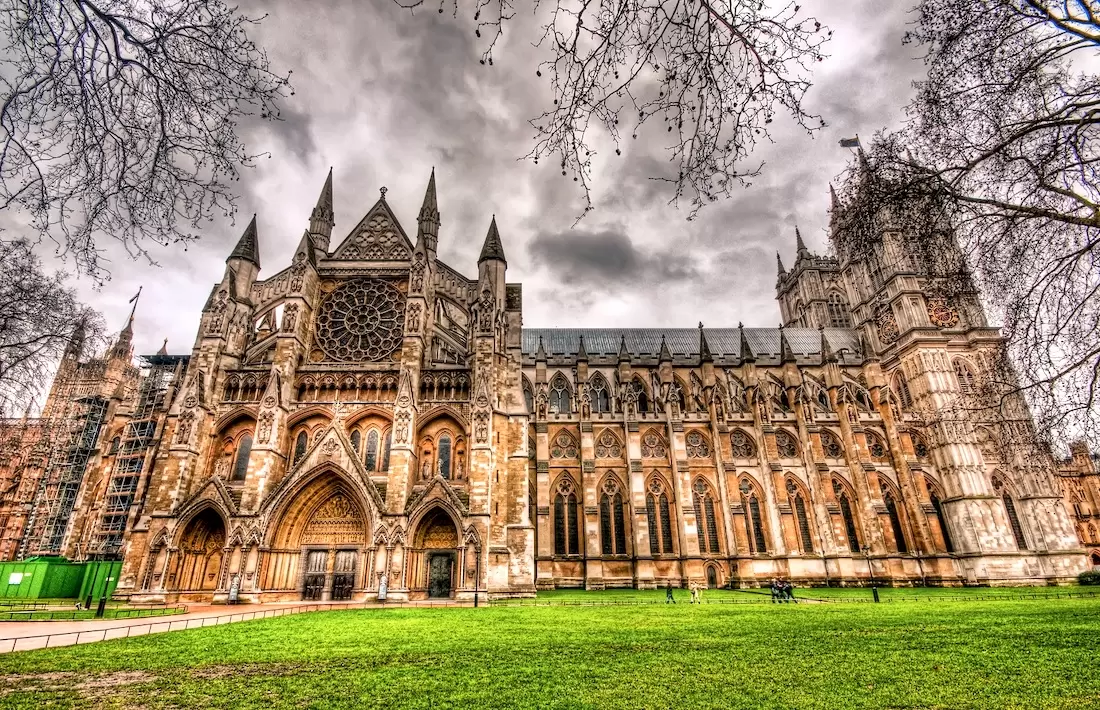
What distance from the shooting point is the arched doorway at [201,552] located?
2227cm

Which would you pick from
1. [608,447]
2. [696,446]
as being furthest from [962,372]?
[608,447]

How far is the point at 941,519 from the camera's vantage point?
34438 millimetres

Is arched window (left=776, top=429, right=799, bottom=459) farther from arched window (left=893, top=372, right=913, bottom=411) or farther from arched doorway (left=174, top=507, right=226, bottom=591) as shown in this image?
arched doorway (left=174, top=507, right=226, bottom=591)

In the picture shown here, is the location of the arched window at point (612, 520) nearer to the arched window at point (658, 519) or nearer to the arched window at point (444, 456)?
the arched window at point (658, 519)

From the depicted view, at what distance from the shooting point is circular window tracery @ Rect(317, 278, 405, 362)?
26.7 meters

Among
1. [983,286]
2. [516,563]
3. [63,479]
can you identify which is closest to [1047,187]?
[983,286]

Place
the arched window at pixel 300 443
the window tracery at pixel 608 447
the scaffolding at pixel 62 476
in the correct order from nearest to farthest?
the arched window at pixel 300 443 < the window tracery at pixel 608 447 < the scaffolding at pixel 62 476

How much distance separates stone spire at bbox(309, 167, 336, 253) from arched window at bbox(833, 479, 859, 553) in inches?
1413

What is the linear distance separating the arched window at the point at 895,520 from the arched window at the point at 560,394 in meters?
21.9

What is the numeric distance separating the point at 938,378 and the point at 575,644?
125ft

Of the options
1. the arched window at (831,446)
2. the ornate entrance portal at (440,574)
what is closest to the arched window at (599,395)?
the arched window at (831,446)

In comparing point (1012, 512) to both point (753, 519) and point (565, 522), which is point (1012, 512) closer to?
point (753, 519)

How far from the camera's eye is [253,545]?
2177cm

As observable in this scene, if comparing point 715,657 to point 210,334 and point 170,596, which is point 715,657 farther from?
point 210,334
